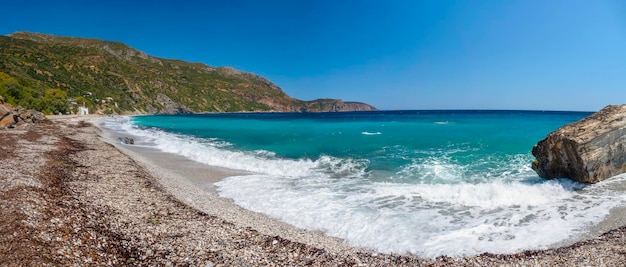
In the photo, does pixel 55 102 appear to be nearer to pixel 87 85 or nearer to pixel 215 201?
pixel 87 85

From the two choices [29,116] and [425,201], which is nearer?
[425,201]

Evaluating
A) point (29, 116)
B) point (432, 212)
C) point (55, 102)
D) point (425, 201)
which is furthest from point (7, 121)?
point (55, 102)

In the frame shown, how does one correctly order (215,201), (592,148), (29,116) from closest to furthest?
1. (215,201)
2. (592,148)
3. (29,116)

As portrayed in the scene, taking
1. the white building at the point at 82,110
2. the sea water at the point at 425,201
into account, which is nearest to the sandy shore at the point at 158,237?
the sea water at the point at 425,201

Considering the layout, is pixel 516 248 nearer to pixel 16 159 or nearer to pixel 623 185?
pixel 623 185

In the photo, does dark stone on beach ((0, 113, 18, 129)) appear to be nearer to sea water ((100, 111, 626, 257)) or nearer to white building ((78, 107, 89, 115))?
sea water ((100, 111, 626, 257))

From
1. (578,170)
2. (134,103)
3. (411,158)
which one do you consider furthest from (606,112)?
(134,103)

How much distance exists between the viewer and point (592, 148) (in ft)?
41.8

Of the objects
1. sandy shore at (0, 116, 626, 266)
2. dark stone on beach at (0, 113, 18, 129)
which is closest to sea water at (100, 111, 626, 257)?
sandy shore at (0, 116, 626, 266)

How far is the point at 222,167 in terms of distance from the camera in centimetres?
1892

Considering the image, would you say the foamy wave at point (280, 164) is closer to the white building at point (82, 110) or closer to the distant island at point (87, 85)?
the distant island at point (87, 85)

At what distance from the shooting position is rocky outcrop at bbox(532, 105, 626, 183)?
12.7 m

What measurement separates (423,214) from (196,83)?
19117cm

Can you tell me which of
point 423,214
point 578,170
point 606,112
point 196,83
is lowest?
point 423,214
